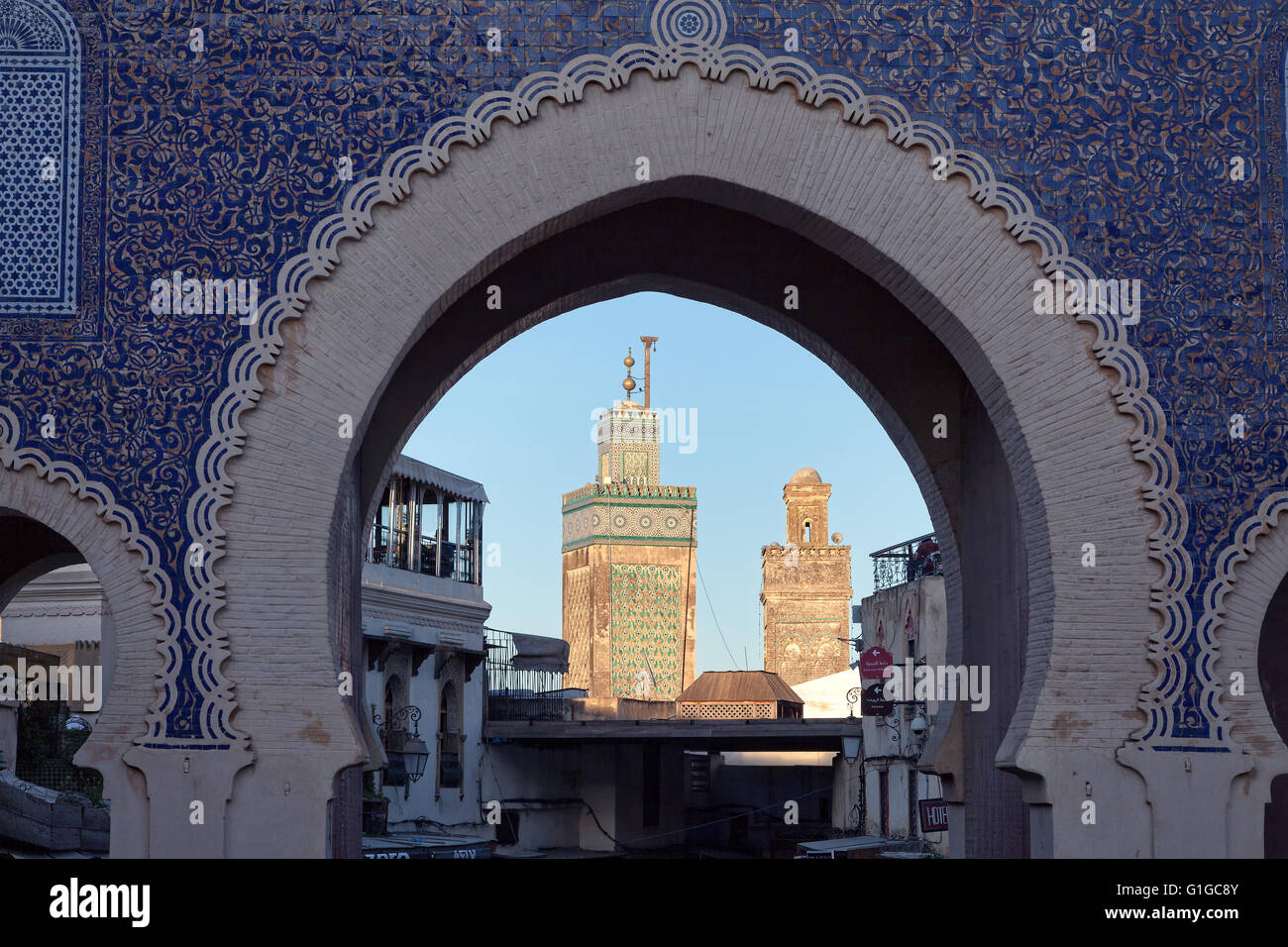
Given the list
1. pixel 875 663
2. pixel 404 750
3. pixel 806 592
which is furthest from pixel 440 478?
pixel 806 592

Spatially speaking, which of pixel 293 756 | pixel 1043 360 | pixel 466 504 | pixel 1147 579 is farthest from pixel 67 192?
pixel 466 504

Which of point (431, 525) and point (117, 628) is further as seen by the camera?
point (431, 525)

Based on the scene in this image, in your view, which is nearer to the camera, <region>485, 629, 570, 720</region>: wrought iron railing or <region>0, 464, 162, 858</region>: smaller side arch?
<region>0, 464, 162, 858</region>: smaller side arch

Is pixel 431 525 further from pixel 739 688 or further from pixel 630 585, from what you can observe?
pixel 630 585

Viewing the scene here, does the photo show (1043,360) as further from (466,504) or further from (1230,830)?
(466,504)

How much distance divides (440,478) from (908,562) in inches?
200

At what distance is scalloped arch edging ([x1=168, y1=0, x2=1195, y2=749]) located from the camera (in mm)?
5668

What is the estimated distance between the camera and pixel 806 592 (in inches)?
1222

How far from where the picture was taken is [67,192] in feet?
19.1

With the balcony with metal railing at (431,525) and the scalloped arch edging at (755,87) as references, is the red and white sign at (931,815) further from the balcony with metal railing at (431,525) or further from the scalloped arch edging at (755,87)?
the balcony with metal railing at (431,525)

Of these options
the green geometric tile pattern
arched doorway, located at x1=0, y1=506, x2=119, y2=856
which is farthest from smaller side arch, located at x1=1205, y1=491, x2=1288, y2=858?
the green geometric tile pattern

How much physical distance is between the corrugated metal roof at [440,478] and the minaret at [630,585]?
537 inches

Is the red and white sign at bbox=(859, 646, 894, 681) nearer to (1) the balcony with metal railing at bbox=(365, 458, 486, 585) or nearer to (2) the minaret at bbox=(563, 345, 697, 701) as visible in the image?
(1) the balcony with metal railing at bbox=(365, 458, 486, 585)

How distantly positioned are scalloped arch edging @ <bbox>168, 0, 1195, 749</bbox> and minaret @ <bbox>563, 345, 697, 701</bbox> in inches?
1037
